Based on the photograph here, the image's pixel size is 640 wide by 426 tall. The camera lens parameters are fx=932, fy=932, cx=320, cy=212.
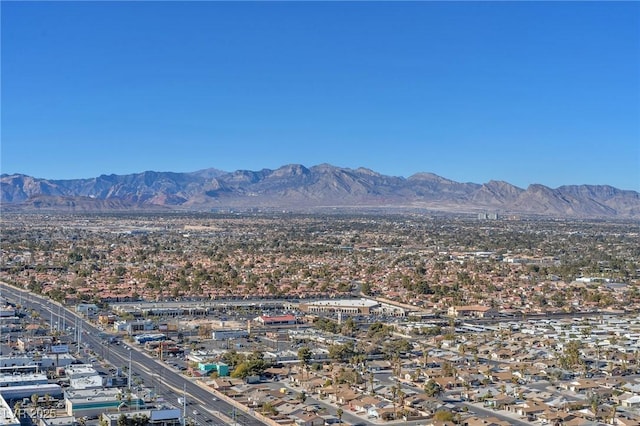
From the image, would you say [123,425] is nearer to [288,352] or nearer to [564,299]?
[288,352]

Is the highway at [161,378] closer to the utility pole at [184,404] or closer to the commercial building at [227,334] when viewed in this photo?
the utility pole at [184,404]

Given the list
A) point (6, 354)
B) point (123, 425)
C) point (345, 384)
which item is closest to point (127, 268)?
point (6, 354)

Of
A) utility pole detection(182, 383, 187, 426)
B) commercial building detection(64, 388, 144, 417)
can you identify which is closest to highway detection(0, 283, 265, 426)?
utility pole detection(182, 383, 187, 426)

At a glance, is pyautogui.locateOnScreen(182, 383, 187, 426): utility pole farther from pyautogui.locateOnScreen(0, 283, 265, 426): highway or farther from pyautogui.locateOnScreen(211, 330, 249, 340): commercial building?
pyautogui.locateOnScreen(211, 330, 249, 340): commercial building

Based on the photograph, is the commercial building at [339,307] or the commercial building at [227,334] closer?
the commercial building at [227,334]

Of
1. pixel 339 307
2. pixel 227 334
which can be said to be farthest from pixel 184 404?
pixel 339 307

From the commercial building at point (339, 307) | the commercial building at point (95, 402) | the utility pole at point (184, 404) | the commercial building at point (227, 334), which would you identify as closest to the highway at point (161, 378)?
the utility pole at point (184, 404)

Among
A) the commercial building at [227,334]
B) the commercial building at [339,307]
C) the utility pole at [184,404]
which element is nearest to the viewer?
the utility pole at [184,404]

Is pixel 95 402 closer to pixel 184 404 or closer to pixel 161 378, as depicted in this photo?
pixel 184 404

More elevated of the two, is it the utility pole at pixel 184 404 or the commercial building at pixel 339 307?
the commercial building at pixel 339 307
